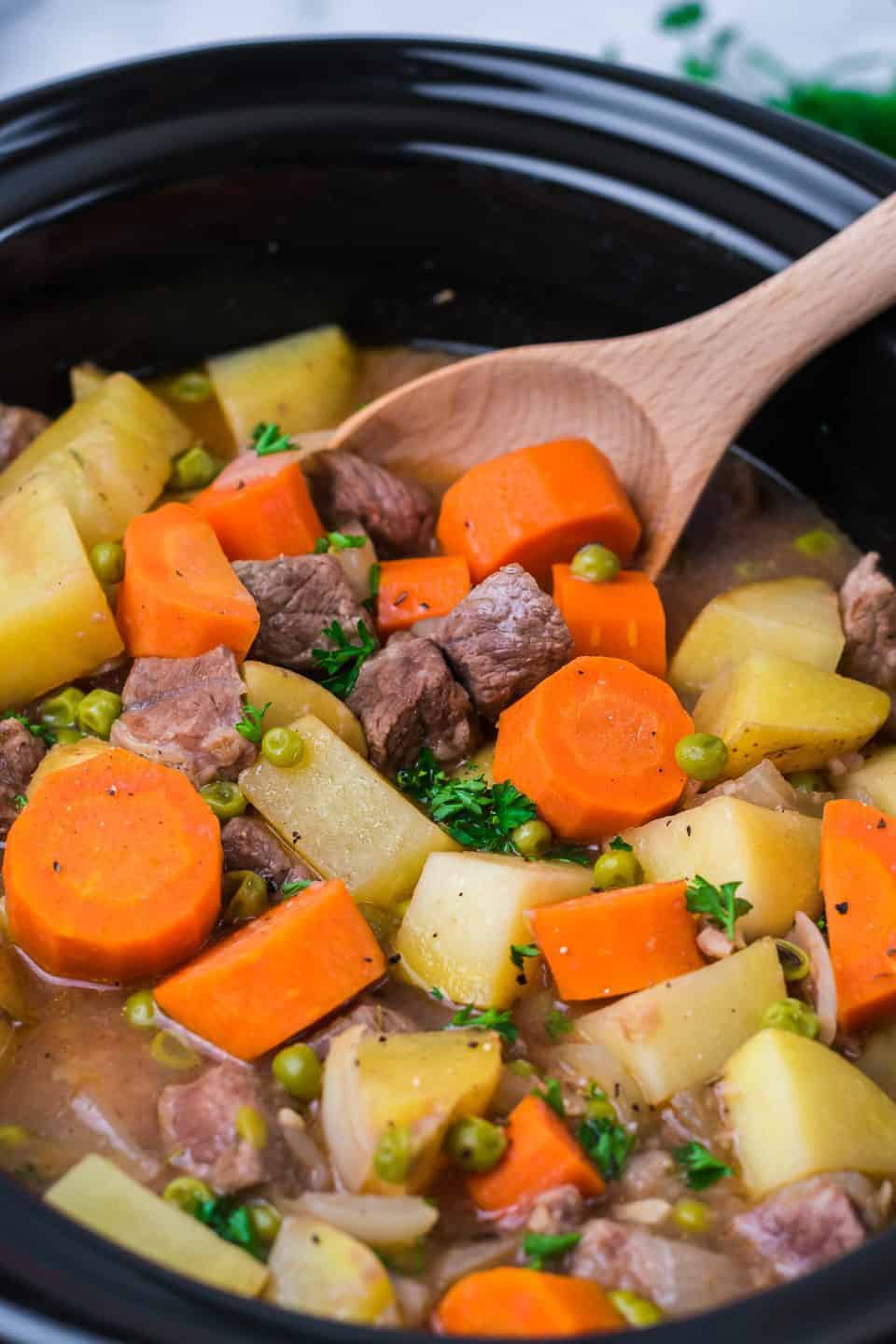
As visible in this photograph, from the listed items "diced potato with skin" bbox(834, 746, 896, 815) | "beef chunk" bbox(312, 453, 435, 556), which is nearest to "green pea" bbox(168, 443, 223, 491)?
"beef chunk" bbox(312, 453, 435, 556)

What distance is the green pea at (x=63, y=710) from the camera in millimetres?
3494

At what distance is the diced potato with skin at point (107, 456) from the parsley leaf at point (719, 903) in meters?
1.79

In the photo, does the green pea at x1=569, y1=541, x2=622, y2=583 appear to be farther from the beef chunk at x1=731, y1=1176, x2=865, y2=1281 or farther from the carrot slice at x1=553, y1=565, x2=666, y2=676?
the beef chunk at x1=731, y1=1176, x2=865, y2=1281

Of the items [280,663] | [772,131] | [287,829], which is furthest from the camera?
[772,131]

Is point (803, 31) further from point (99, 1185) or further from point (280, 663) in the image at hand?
point (99, 1185)

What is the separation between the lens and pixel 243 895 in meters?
3.14

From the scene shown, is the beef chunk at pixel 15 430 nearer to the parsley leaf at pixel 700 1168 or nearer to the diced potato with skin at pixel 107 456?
the diced potato with skin at pixel 107 456

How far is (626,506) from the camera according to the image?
3801mm

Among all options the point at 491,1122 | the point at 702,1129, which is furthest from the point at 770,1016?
the point at 491,1122

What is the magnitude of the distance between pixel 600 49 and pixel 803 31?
85 centimetres

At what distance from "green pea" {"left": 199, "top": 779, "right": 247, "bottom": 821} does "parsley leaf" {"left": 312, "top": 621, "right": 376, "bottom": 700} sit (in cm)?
40

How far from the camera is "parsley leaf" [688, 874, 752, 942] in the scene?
2930mm

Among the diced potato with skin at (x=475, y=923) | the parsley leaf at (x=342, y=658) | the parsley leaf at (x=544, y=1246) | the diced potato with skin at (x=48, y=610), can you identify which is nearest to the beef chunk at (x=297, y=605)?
the parsley leaf at (x=342, y=658)

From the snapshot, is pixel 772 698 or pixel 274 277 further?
pixel 274 277
